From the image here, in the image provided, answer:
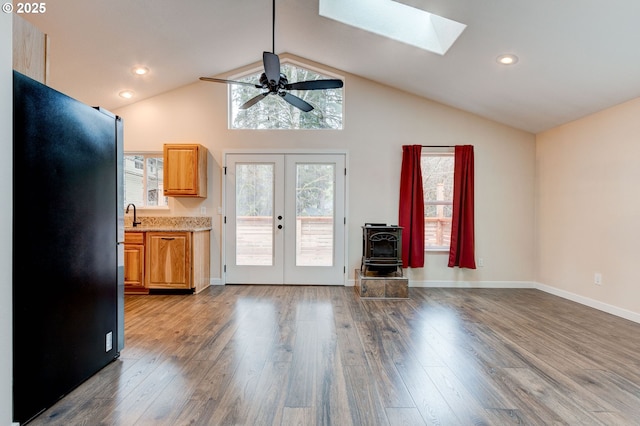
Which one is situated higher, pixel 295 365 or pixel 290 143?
pixel 290 143

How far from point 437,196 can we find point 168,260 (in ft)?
13.3

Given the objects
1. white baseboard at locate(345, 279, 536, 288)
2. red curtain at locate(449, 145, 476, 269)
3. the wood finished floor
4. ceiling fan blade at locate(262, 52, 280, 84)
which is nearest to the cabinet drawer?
the wood finished floor

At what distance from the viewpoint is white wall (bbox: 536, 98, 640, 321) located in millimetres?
3311

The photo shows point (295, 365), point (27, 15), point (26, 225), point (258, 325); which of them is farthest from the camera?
point (258, 325)

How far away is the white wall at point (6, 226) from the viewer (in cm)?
144

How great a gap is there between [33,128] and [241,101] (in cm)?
354

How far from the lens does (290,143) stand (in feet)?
15.5

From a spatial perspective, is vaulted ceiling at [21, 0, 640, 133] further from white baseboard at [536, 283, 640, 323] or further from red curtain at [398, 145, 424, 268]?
white baseboard at [536, 283, 640, 323]

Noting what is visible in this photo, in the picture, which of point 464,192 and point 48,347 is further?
point 464,192

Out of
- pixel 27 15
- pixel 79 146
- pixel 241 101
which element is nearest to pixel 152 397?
pixel 79 146

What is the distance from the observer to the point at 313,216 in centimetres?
471

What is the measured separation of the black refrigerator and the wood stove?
295 centimetres

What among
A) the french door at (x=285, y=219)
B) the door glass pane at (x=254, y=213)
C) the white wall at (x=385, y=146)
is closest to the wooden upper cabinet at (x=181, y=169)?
the white wall at (x=385, y=146)

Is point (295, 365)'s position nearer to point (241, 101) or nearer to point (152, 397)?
point (152, 397)
